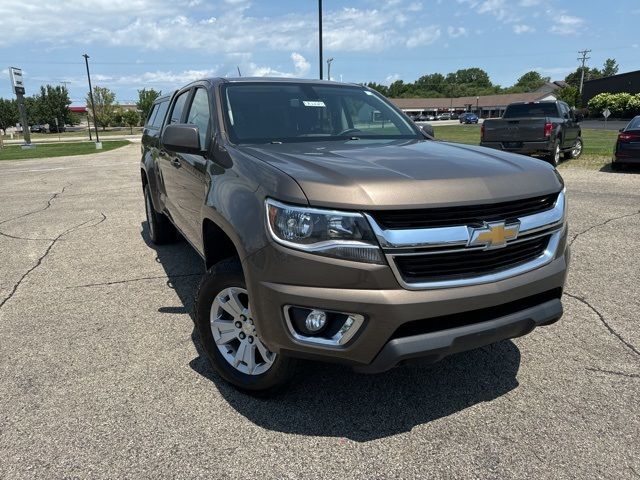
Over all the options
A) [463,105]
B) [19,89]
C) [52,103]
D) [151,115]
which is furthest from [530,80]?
[151,115]

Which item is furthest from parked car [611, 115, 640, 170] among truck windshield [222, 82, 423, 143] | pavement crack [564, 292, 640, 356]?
truck windshield [222, 82, 423, 143]

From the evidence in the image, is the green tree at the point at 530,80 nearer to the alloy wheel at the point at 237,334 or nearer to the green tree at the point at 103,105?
the green tree at the point at 103,105

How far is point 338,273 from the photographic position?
2176 mm

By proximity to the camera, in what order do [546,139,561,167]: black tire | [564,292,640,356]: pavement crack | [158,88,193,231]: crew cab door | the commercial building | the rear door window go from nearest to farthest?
[564,292,640,356]: pavement crack
[158,88,193,231]: crew cab door
the rear door window
[546,139,561,167]: black tire
the commercial building

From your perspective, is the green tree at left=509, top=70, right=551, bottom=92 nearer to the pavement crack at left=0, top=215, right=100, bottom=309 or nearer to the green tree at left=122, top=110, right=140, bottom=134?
the green tree at left=122, top=110, right=140, bottom=134

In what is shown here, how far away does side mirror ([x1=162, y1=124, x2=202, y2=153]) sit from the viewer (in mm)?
3121

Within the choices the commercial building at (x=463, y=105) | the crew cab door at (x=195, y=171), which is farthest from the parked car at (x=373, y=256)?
the commercial building at (x=463, y=105)

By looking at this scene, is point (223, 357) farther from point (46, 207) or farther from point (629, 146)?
point (629, 146)

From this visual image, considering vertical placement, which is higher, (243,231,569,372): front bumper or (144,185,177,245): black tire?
(243,231,569,372): front bumper

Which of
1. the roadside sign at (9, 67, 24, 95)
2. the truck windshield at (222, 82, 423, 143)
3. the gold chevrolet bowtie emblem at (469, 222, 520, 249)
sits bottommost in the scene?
the gold chevrolet bowtie emblem at (469, 222, 520, 249)

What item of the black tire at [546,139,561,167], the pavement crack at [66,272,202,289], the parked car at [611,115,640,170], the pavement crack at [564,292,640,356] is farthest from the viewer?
the black tire at [546,139,561,167]

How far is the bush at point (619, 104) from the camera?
48406mm

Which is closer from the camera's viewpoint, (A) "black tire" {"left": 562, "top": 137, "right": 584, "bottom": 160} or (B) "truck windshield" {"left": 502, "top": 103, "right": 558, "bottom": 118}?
(B) "truck windshield" {"left": 502, "top": 103, "right": 558, "bottom": 118}

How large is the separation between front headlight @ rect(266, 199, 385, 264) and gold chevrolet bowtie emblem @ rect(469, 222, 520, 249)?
1.54 ft
